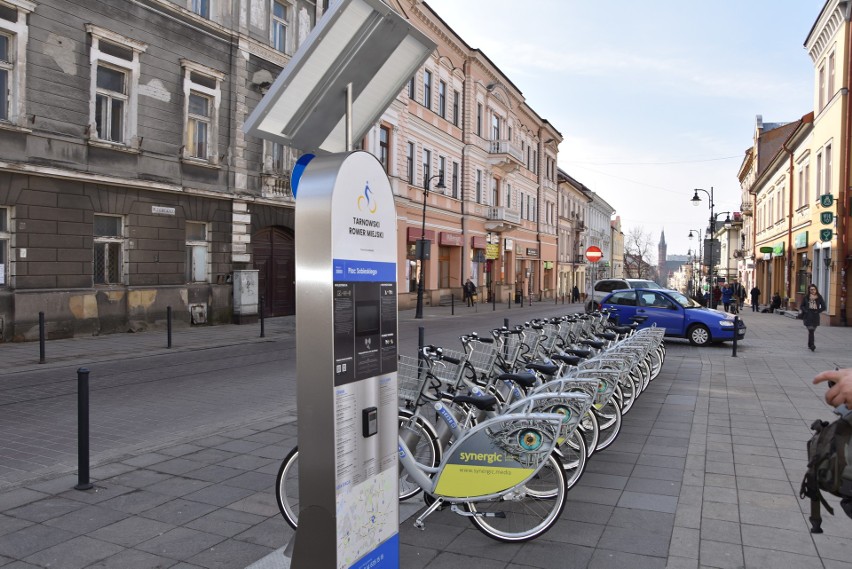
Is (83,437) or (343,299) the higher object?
(343,299)

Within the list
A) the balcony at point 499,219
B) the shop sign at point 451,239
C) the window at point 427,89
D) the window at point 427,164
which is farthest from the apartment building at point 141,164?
the balcony at point 499,219

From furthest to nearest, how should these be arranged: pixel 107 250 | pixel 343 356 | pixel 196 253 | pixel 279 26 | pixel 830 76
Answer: pixel 830 76
pixel 279 26
pixel 196 253
pixel 107 250
pixel 343 356

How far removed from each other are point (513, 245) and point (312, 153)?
→ 142ft

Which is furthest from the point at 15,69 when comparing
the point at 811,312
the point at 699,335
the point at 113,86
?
the point at 811,312

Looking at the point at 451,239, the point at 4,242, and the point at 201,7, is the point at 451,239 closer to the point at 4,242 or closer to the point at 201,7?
the point at 201,7

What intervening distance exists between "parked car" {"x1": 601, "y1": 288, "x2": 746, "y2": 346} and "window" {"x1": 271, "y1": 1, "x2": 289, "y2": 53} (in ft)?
46.2

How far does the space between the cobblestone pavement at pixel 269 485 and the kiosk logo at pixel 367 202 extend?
6.92 ft

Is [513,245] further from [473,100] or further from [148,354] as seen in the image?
[148,354]

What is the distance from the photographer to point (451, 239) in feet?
117

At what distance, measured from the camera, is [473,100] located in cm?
3884

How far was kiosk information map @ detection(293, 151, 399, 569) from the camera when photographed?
9.32ft

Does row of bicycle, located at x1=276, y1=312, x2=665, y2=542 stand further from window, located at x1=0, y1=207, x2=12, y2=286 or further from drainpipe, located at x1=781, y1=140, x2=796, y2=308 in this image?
drainpipe, located at x1=781, y1=140, x2=796, y2=308

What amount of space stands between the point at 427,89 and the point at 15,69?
22.0 m

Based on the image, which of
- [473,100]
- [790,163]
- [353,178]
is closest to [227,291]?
[353,178]
